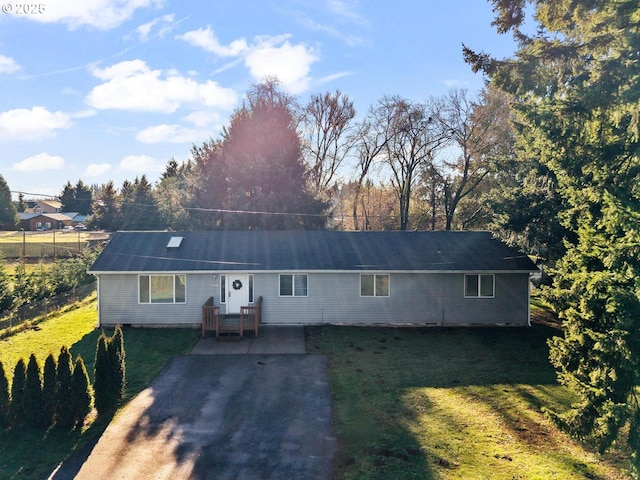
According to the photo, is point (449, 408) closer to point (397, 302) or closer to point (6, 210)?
point (397, 302)

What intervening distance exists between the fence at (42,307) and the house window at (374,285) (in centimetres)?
1243

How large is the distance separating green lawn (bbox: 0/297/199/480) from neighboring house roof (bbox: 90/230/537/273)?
2364 millimetres

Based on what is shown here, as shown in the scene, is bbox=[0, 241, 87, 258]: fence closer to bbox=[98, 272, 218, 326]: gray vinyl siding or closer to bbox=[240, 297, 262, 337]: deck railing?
bbox=[98, 272, 218, 326]: gray vinyl siding

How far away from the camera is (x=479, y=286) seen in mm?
16172

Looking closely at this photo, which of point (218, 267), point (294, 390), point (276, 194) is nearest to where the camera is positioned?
point (294, 390)

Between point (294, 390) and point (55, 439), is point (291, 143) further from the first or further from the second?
point (55, 439)

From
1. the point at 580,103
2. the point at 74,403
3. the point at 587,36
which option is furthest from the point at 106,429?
the point at 587,36

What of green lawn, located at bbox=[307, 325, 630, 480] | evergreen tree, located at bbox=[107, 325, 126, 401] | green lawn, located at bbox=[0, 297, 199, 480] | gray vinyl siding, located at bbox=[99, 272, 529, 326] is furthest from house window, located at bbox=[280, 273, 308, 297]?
evergreen tree, located at bbox=[107, 325, 126, 401]

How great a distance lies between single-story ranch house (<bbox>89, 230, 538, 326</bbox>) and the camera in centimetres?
1570

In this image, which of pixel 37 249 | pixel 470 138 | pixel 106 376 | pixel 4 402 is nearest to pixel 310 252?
pixel 106 376

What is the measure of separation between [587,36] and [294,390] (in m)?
9.53

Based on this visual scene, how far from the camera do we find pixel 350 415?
8.84 metres

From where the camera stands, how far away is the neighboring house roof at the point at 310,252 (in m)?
15.8

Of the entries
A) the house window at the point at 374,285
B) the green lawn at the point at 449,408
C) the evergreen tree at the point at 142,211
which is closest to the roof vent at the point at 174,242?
the green lawn at the point at 449,408
